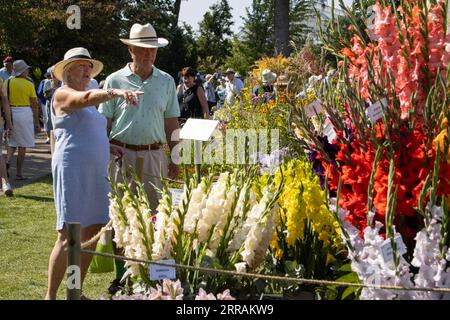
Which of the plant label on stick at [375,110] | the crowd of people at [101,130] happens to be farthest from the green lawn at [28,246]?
the plant label on stick at [375,110]

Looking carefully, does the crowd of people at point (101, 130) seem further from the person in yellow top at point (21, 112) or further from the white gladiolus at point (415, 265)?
the person in yellow top at point (21, 112)

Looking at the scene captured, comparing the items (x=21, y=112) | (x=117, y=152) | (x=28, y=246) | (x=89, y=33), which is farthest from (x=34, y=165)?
(x=89, y=33)

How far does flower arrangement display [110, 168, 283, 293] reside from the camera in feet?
10.7

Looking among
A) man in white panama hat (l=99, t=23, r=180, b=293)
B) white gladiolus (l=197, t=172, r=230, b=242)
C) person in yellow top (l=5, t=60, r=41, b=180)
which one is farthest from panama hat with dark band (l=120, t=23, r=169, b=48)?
person in yellow top (l=5, t=60, r=41, b=180)

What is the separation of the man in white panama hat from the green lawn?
94 cm

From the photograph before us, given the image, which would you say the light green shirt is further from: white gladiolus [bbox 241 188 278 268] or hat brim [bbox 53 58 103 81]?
white gladiolus [bbox 241 188 278 268]

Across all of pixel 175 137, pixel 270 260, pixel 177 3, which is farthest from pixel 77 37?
pixel 270 260

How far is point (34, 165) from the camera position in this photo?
544 inches

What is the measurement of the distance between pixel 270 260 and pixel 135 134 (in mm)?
2400

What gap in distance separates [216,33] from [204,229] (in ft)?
173

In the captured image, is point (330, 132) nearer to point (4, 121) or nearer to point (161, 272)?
point (161, 272)

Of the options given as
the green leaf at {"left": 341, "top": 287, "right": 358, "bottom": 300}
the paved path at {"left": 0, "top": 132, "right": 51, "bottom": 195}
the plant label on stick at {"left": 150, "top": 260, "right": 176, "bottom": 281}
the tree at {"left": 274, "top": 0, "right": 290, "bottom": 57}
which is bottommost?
the paved path at {"left": 0, "top": 132, "right": 51, "bottom": 195}
